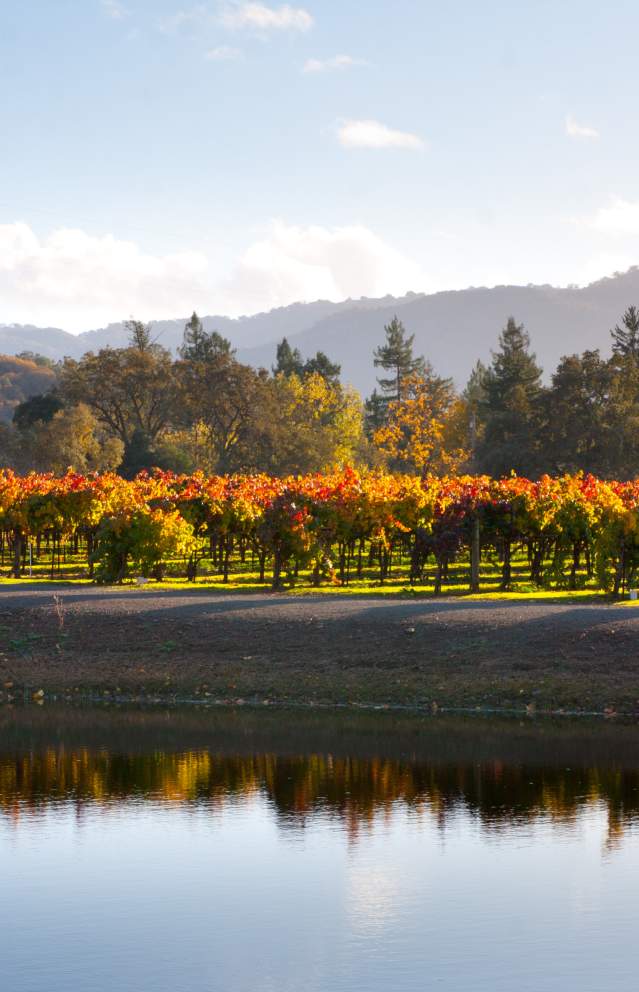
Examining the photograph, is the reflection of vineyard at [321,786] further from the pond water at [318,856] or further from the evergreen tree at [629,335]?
the evergreen tree at [629,335]

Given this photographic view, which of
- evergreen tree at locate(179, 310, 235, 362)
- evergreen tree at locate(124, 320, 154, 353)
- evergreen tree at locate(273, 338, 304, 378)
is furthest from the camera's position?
evergreen tree at locate(273, 338, 304, 378)

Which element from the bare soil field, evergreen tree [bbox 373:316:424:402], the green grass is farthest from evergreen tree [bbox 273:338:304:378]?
the bare soil field

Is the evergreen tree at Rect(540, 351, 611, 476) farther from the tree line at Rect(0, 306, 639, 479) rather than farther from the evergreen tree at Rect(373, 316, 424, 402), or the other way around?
the evergreen tree at Rect(373, 316, 424, 402)

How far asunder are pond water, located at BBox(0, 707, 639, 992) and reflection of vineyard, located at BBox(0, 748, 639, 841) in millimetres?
52

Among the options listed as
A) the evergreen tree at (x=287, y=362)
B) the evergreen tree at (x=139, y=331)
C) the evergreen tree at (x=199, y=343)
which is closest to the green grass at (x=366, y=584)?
the evergreen tree at (x=139, y=331)

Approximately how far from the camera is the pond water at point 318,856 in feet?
39.1

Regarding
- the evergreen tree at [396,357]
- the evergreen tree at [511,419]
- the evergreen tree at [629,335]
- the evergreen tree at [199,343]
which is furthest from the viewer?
the evergreen tree at [396,357]

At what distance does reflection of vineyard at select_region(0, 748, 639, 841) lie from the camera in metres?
17.6

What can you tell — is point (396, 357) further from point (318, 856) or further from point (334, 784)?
point (318, 856)

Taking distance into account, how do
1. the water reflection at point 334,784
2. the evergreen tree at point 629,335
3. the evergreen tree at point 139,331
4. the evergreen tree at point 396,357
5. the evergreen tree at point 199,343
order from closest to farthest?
1. the water reflection at point 334,784
2. the evergreen tree at point 629,335
3. the evergreen tree at point 139,331
4. the evergreen tree at point 199,343
5. the evergreen tree at point 396,357

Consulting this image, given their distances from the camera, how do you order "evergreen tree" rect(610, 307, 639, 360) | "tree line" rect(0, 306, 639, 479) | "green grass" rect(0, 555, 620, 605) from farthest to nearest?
1. "evergreen tree" rect(610, 307, 639, 360)
2. "tree line" rect(0, 306, 639, 479)
3. "green grass" rect(0, 555, 620, 605)

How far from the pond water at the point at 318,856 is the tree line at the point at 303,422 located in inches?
2283

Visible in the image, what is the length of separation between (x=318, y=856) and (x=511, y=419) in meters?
72.0

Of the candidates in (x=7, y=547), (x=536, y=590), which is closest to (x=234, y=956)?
(x=536, y=590)
